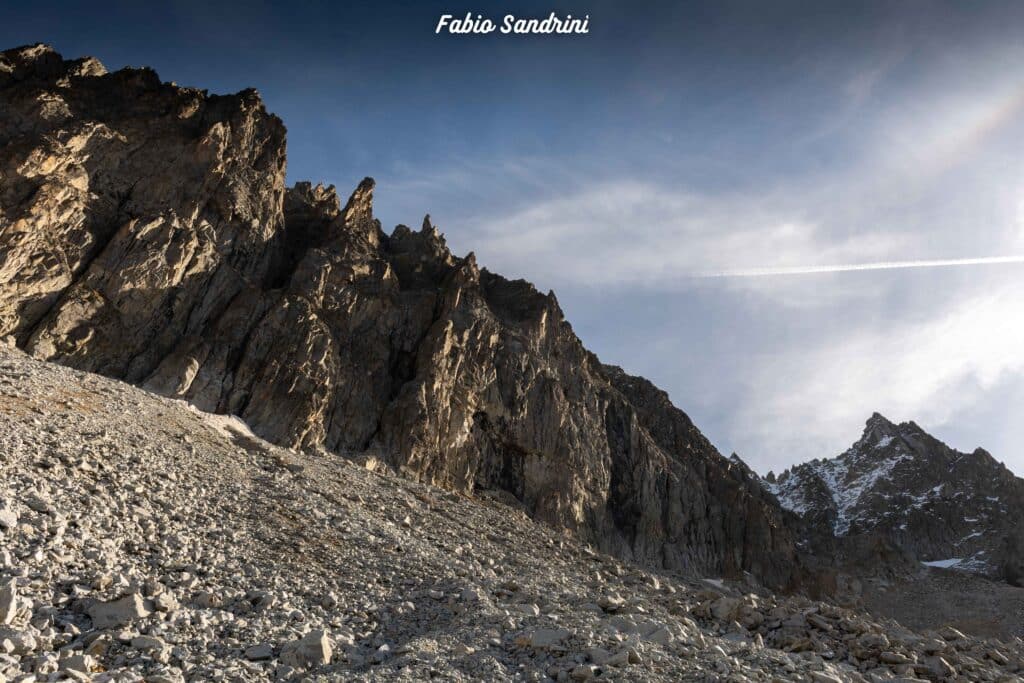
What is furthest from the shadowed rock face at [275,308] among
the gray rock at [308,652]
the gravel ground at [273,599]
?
the gray rock at [308,652]

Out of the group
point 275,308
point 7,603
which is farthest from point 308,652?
point 275,308

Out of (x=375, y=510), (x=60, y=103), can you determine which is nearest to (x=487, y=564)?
Answer: (x=375, y=510)

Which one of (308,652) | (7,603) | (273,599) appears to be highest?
(273,599)

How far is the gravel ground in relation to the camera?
486 inches

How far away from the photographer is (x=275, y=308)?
53.7 meters

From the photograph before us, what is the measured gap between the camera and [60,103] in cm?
5075

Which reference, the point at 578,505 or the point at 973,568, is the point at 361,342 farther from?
the point at 973,568

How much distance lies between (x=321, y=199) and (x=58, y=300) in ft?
122

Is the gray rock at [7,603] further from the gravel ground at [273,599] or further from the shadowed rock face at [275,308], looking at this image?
the shadowed rock face at [275,308]

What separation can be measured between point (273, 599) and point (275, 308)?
136 ft

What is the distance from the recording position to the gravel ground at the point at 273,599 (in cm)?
1235

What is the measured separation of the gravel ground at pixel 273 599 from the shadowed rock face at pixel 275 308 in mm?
14893

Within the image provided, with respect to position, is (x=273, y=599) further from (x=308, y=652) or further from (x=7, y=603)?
(x=7, y=603)

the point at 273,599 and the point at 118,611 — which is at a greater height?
the point at 273,599
